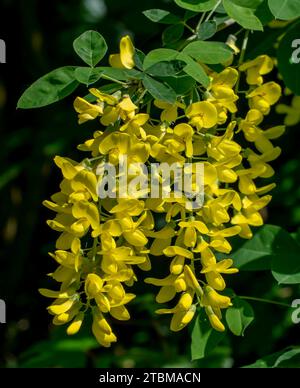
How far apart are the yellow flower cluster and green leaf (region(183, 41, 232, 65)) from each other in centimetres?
3

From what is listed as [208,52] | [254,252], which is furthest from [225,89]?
[254,252]

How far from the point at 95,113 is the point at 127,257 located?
8.7 inches

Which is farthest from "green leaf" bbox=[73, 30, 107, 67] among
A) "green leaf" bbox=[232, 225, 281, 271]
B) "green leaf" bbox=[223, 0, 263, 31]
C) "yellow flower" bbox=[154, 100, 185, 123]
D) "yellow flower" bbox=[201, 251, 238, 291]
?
"green leaf" bbox=[232, 225, 281, 271]

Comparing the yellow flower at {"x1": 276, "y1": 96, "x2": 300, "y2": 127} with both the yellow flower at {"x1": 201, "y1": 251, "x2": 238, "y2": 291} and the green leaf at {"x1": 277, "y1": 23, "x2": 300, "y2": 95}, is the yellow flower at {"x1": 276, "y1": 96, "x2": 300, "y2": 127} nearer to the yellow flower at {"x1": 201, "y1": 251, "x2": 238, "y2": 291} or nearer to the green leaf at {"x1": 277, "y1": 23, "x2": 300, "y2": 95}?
the green leaf at {"x1": 277, "y1": 23, "x2": 300, "y2": 95}

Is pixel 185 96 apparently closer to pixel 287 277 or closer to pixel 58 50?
pixel 287 277

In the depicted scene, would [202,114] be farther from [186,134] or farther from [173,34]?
[173,34]

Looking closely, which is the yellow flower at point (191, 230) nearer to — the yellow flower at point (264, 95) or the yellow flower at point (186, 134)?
the yellow flower at point (186, 134)

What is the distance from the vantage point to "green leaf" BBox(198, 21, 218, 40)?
135 cm

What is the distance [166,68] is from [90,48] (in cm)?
14

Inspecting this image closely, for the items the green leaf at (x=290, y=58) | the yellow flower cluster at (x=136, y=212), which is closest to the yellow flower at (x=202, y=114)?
the yellow flower cluster at (x=136, y=212)

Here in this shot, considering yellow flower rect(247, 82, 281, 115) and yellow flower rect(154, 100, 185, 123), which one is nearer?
yellow flower rect(154, 100, 185, 123)

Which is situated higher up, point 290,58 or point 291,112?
point 290,58

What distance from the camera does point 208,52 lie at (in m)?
1.31

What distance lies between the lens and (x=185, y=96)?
1307 millimetres
